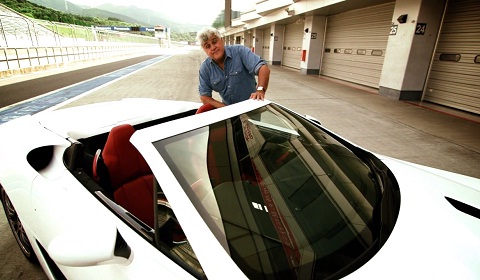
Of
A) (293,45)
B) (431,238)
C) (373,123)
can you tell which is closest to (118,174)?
(431,238)

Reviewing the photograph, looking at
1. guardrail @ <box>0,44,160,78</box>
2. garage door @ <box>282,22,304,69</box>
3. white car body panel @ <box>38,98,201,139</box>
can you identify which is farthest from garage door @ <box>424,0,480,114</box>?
guardrail @ <box>0,44,160,78</box>

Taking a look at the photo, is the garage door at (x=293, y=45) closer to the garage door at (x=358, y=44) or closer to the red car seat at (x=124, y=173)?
the garage door at (x=358, y=44)

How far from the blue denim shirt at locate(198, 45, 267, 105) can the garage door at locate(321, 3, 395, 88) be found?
26.1 ft

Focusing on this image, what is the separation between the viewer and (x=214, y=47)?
274 centimetres

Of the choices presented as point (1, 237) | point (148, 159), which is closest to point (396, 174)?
point (148, 159)

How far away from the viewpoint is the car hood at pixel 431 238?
92cm

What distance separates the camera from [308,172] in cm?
142

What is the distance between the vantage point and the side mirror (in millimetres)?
972

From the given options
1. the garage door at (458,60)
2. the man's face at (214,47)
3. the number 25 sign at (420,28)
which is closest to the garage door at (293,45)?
the number 25 sign at (420,28)

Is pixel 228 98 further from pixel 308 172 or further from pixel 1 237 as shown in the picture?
pixel 1 237

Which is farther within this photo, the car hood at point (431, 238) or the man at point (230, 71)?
the man at point (230, 71)

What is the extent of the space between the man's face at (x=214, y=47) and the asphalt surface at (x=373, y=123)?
90.9 inches

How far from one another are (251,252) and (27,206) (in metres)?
1.41

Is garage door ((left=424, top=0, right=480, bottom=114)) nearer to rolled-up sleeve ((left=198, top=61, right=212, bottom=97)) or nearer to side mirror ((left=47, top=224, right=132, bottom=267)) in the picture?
rolled-up sleeve ((left=198, top=61, right=212, bottom=97))
